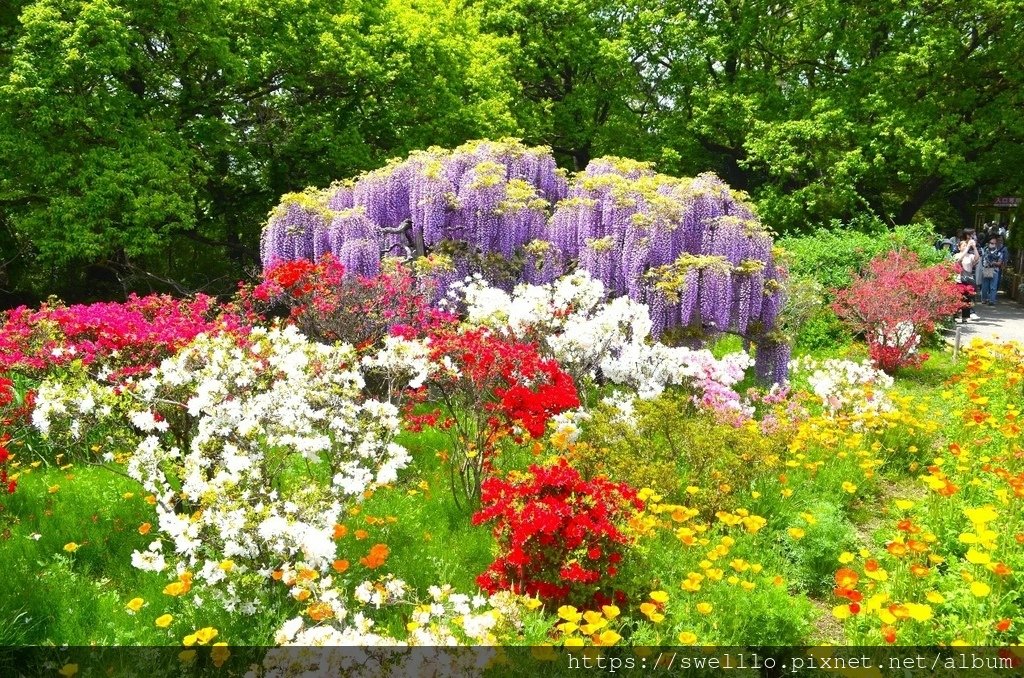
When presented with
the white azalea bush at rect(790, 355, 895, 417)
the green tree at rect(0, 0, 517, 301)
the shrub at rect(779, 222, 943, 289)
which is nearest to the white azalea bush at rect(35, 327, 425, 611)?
the white azalea bush at rect(790, 355, 895, 417)

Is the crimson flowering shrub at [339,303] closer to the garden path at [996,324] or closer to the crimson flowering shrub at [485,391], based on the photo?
the crimson flowering shrub at [485,391]

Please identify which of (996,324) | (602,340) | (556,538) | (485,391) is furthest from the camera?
(996,324)

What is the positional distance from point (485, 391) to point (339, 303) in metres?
3.11

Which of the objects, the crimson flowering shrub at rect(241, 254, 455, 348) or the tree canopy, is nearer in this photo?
the crimson flowering shrub at rect(241, 254, 455, 348)

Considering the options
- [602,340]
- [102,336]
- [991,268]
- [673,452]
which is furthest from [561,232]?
[991,268]

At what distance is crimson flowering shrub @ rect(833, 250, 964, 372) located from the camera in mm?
11312

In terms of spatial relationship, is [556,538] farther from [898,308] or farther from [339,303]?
[898,308]

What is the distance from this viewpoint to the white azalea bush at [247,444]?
4066 millimetres

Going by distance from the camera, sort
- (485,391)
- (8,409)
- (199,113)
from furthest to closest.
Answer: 1. (199,113)
2. (8,409)
3. (485,391)

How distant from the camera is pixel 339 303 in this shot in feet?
27.5

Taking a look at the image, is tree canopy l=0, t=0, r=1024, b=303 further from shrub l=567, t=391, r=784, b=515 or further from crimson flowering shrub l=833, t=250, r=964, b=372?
shrub l=567, t=391, r=784, b=515

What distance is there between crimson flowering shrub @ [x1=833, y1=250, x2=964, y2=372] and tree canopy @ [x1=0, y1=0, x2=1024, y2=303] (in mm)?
6697

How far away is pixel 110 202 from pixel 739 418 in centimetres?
1285

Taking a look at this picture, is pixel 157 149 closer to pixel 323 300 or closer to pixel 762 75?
pixel 323 300
